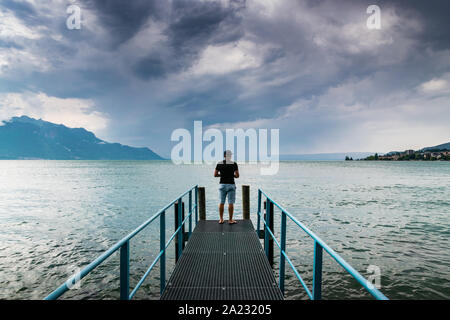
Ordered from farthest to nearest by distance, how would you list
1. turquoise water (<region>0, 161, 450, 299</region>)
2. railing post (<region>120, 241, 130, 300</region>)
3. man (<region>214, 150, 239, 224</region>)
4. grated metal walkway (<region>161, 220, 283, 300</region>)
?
man (<region>214, 150, 239, 224</region>), turquoise water (<region>0, 161, 450, 299</region>), grated metal walkway (<region>161, 220, 283, 300</region>), railing post (<region>120, 241, 130, 300</region>)

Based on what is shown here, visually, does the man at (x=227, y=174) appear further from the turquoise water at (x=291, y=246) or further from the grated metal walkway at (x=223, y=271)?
the turquoise water at (x=291, y=246)

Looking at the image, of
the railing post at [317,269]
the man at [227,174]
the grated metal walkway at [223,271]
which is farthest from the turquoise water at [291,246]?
the railing post at [317,269]

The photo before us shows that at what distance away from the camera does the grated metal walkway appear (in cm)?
389

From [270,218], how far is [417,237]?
8592 millimetres

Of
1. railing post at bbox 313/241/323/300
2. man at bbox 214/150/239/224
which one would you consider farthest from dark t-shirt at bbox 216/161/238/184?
railing post at bbox 313/241/323/300

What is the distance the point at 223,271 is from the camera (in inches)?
184

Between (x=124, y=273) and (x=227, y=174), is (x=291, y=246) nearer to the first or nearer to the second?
(x=227, y=174)

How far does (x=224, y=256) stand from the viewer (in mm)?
5395

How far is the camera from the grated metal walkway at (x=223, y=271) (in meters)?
3.89

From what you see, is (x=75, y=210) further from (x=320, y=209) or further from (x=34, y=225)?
(x=320, y=209)

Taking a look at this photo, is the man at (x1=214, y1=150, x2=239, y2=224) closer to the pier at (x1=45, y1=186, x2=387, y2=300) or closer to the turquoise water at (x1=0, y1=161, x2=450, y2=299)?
the pier at (x1=45, y1=186, x2=387, y2=300)

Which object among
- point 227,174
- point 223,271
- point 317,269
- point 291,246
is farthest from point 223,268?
point 291,246
